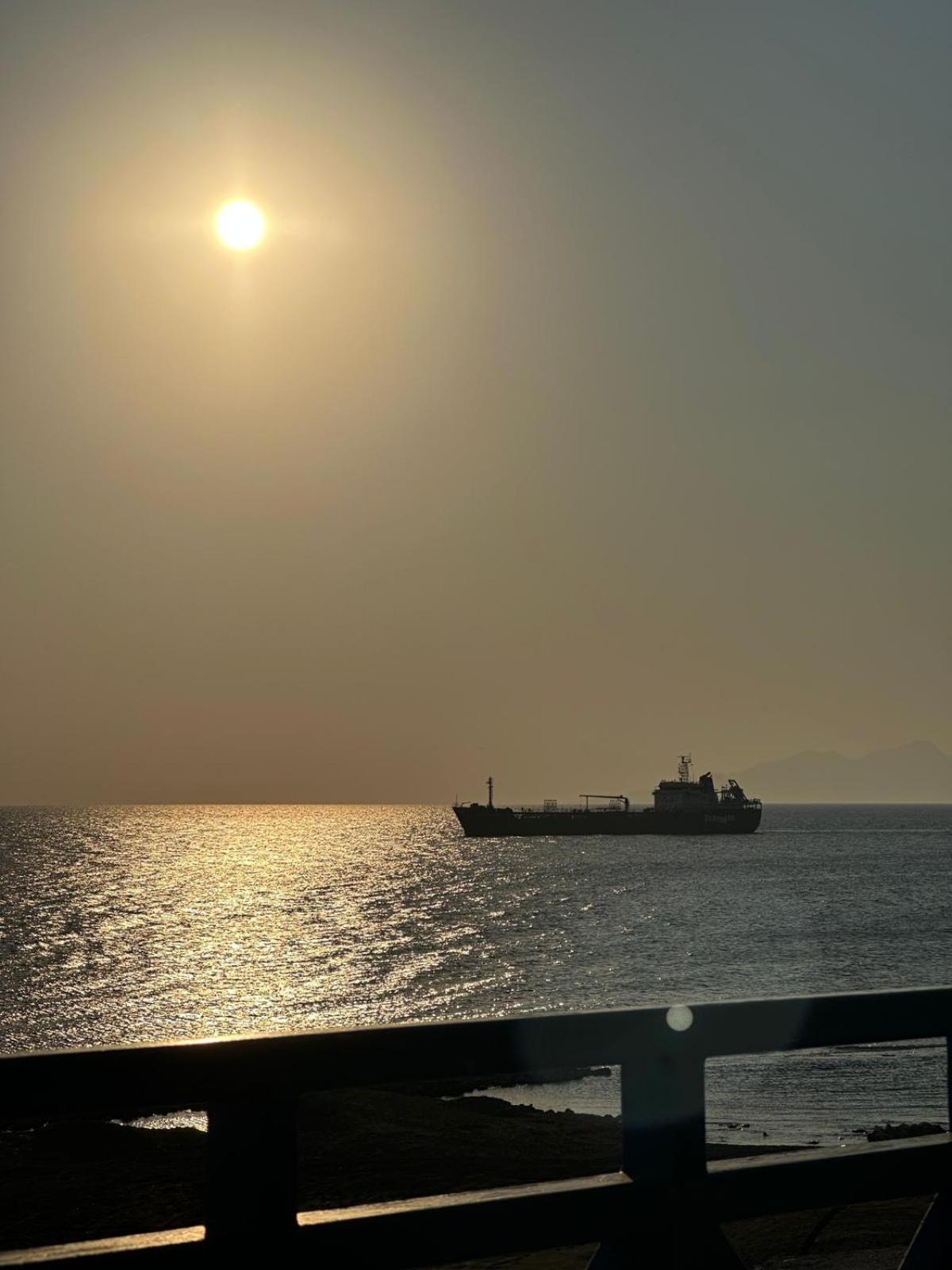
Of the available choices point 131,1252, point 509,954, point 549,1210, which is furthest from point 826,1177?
point 509,954

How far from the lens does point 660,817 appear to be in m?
153

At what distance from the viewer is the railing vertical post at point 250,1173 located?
7.82ft

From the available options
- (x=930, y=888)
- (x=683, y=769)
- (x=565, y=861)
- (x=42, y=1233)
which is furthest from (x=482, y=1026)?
(x=683, y=769)

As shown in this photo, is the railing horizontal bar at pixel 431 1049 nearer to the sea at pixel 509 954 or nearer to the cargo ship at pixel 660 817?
the sea at pixel 509 954

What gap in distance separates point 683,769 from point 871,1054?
128 m

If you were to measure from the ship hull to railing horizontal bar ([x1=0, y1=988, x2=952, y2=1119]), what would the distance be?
14916 cm

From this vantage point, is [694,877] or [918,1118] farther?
[694,877]

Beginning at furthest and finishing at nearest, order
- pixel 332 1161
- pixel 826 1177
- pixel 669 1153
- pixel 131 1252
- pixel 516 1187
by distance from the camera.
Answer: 1. pixel 332 1161
2. pixel 826 1177
3. pixel 669 1153
4. pixel 516 1187
5. pixel 131 1252

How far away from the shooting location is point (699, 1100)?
2.86m

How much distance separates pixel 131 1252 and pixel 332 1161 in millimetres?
16031

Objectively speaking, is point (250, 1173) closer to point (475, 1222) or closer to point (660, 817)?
point (475, 1222)

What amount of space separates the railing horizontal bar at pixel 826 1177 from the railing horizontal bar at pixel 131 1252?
1.09 meters

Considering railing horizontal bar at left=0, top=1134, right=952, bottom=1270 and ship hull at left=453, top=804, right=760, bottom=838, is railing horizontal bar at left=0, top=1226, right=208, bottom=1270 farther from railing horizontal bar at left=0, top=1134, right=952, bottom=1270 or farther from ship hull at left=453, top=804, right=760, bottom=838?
ship hull at left=453, top=804, right=760, bottom=838

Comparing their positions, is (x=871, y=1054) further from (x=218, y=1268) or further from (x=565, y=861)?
(x=565, y=861)
